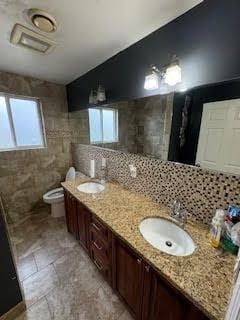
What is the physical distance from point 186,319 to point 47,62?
Answer: 2634mm

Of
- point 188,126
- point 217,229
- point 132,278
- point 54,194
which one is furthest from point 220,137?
point 54,194

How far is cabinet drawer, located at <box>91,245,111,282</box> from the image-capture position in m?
1.42

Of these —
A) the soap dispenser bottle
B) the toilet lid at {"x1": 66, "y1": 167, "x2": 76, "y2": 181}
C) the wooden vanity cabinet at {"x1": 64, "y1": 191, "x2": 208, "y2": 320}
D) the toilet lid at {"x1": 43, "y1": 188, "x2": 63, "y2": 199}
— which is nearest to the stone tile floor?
the wooden vanity cabinet at {"x1": 64, "y1": 191, "x2": 208, "y2": 320}

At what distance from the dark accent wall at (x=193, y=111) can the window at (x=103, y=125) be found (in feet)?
2.84

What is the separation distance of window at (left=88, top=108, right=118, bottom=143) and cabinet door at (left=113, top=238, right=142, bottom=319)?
1.29 metres

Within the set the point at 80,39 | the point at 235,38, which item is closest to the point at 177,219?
the point at 235,38

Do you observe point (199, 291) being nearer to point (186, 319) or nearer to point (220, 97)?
point (186, 319)

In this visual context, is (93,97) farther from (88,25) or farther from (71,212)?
(71,212)

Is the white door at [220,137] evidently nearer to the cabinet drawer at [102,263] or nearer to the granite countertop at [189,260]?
the granite countertop at [189,260]

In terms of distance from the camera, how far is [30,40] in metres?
1.38

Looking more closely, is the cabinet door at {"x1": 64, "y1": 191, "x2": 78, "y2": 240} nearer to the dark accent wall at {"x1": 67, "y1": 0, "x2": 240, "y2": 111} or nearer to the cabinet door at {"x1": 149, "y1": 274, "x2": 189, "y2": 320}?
the cabinet door at {"x1": 149, "y1": 274, "x2": 189, "y2": 320}

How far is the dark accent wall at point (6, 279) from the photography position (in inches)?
44.8

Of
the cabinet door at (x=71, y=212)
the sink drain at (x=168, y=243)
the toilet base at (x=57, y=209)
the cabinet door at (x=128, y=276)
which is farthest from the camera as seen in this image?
the toilet base at (x=57, y=209)

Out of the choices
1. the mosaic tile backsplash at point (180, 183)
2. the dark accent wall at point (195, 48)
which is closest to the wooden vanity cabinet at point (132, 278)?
the mosaic tile backsplash at point (180, 183)
